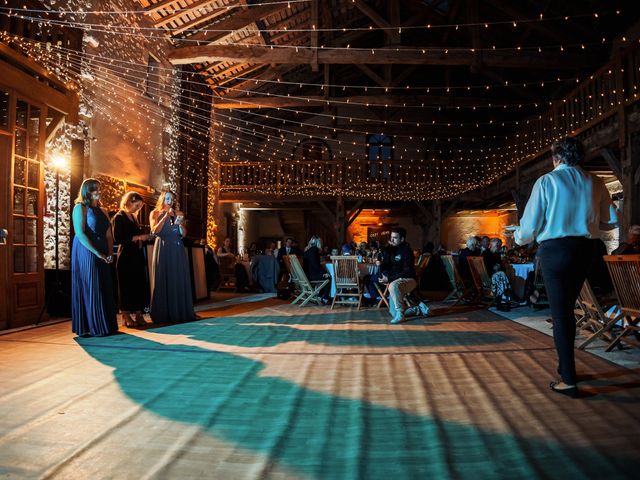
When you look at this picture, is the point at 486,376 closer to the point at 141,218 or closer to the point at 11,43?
the point at 11,43

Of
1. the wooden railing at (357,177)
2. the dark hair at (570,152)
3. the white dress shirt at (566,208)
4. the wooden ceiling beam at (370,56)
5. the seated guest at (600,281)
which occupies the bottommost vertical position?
the seated guest at (600,281)

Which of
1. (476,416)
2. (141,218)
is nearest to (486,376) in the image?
(476,416)

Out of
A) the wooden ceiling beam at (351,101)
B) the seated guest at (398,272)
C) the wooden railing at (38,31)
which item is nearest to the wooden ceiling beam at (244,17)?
the wooden ceiling beam at (351,101)

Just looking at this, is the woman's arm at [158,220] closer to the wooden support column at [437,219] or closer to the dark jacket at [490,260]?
the dark jacket at [490,260]

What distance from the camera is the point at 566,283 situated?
102 inches

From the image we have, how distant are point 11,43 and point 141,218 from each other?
4830mm

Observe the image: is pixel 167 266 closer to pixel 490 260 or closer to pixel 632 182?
pixel 490 260

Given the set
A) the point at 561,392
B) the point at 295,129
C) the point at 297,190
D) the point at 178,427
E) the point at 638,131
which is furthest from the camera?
the point at 295,129

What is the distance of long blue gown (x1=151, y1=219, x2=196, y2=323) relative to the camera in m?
5.37

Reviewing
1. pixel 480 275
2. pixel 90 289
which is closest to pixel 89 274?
pixel 90 289

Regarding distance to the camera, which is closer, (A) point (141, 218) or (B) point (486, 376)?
(B) point (486, 376)

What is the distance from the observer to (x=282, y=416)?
231cm

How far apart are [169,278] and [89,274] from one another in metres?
1.05

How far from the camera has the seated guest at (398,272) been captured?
602 cm
